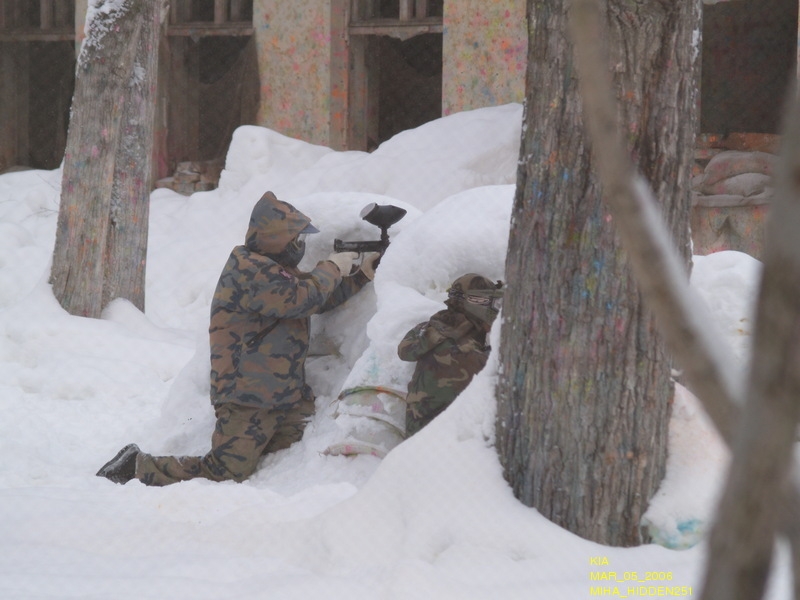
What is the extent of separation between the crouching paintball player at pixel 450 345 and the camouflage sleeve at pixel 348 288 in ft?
2.33

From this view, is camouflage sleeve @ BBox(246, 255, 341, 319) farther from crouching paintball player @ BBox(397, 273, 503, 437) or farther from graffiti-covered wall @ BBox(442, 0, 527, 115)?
graffiti-covered wall @ BBox(442, 0, 527, 115)

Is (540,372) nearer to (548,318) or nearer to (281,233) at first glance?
(548,318)

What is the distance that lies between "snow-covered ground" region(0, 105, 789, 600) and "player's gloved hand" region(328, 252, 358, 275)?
11 cm

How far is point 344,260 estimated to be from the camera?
14.2ft

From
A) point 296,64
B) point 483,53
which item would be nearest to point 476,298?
point 483,53

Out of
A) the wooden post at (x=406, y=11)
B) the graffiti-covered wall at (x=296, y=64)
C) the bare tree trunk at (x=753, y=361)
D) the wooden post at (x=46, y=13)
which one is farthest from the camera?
the wooden post at (x=46, y=13)

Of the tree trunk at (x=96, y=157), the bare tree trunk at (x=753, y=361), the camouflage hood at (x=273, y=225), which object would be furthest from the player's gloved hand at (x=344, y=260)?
the bare tree trunk at (x=753, y=361)

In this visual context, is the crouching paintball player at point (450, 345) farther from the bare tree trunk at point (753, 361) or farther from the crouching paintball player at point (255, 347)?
the bare tree trunk at point (753, 361)

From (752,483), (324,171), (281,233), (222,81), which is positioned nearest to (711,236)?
(324,171)

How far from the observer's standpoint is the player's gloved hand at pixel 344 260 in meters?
4.31

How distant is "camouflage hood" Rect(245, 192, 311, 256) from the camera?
13.3 ft

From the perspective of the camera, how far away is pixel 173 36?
33.5ft

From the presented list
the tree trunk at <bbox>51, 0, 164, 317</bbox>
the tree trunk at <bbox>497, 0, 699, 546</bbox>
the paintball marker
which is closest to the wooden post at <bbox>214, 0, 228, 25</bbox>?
the tree trunk at <bbox>51, 0, 164, 317</bbox>

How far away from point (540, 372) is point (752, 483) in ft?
5.74
